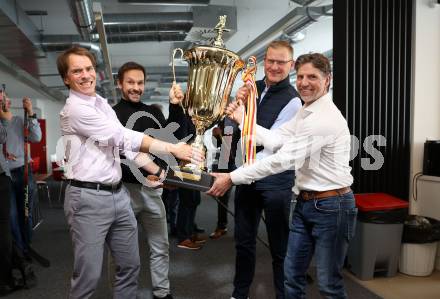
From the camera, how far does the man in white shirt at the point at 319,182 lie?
1642 millimetres

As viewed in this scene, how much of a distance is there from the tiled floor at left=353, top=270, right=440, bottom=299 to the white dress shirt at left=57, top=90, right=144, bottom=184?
203 centimetres

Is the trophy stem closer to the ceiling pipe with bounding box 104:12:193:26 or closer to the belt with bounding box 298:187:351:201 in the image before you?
the belt with bounding box 298:187:351:201

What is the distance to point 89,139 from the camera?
5.19ft

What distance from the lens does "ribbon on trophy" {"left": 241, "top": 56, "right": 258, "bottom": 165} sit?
1.89m

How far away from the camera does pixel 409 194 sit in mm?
3252

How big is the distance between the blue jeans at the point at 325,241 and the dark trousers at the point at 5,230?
185cm

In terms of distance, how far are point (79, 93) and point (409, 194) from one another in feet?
9.29

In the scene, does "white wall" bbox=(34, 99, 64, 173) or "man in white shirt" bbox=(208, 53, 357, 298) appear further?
"white wall" bbox=(34, 99, 64, 173)

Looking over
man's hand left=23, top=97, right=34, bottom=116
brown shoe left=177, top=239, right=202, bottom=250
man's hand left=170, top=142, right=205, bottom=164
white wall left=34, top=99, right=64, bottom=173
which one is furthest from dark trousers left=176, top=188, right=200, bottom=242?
white wall left=34, top=99, right=64, bottom=173

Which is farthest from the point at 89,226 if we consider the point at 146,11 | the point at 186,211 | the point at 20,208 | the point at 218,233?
the point at 146,11

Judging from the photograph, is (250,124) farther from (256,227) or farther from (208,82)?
(256,227)

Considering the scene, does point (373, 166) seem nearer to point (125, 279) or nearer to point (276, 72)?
point (276, 72)

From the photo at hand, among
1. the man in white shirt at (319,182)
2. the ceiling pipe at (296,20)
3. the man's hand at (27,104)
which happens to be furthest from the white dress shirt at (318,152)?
the ceiling pipe at (296,20)

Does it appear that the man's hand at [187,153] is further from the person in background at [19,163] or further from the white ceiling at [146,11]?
the white ceiling at [146,11]
